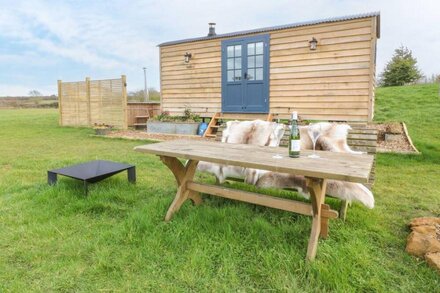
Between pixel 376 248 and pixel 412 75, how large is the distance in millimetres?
19451

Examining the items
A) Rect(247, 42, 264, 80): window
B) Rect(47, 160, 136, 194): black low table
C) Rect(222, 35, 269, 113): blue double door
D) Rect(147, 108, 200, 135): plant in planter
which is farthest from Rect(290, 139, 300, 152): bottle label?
Rect(147, 108, 200, 135): plant in planter

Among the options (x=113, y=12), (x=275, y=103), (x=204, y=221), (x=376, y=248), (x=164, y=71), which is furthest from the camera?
(x=113, y=12)

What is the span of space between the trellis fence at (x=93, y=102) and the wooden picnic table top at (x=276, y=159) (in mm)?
7791

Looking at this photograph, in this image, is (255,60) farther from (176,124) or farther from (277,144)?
(277,144)

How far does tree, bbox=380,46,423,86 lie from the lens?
17.6 meters

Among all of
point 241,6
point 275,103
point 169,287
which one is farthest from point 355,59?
point 169,287

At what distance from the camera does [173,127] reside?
8.38 meters

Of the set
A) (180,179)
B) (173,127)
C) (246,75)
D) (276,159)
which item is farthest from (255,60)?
(276,159)

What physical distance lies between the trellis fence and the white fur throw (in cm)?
736

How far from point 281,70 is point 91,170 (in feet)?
17.4

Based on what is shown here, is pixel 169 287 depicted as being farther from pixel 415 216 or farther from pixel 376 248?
pixel 415 216

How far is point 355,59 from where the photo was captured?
618 cm

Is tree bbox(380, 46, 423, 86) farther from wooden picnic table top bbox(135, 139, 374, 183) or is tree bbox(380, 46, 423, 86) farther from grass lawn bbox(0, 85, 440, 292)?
wooden picnic table top bbox(135, 139, 374, 183)

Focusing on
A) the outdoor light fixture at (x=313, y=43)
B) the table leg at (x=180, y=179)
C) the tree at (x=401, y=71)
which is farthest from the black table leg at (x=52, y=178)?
the tree at (x=401, y=71)
